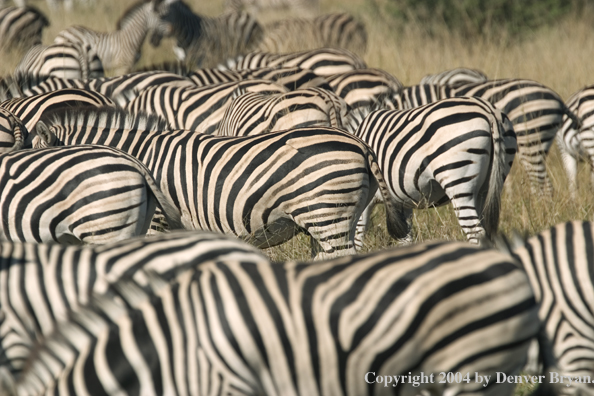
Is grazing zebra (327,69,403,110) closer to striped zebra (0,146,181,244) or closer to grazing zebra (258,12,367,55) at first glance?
striped zebra (0,146,181,244)

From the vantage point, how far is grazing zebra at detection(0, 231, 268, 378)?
2959mm

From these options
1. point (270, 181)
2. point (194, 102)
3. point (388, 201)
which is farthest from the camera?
point (194, 102)

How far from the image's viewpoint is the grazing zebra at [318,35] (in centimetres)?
1362

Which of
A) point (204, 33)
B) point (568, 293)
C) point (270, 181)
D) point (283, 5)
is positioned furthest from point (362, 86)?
point (283, 5)

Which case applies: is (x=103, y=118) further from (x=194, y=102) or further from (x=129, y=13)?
(x=129, y=13)

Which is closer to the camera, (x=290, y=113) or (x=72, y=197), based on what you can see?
(x=72, y=197)

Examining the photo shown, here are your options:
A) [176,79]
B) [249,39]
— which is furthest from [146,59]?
[176,79]

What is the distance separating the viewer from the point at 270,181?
465 cm

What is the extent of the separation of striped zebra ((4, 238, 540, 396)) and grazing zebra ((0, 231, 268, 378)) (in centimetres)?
50

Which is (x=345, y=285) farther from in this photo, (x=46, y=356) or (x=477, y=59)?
(x=477, y=59)

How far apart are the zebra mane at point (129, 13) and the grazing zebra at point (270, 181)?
9295 millimetres

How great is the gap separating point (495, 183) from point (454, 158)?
36 centimetres

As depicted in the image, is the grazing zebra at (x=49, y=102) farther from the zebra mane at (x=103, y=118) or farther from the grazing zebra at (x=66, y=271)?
the grazing zebra at (x=66, y=271)

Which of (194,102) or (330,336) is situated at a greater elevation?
(194,102)
